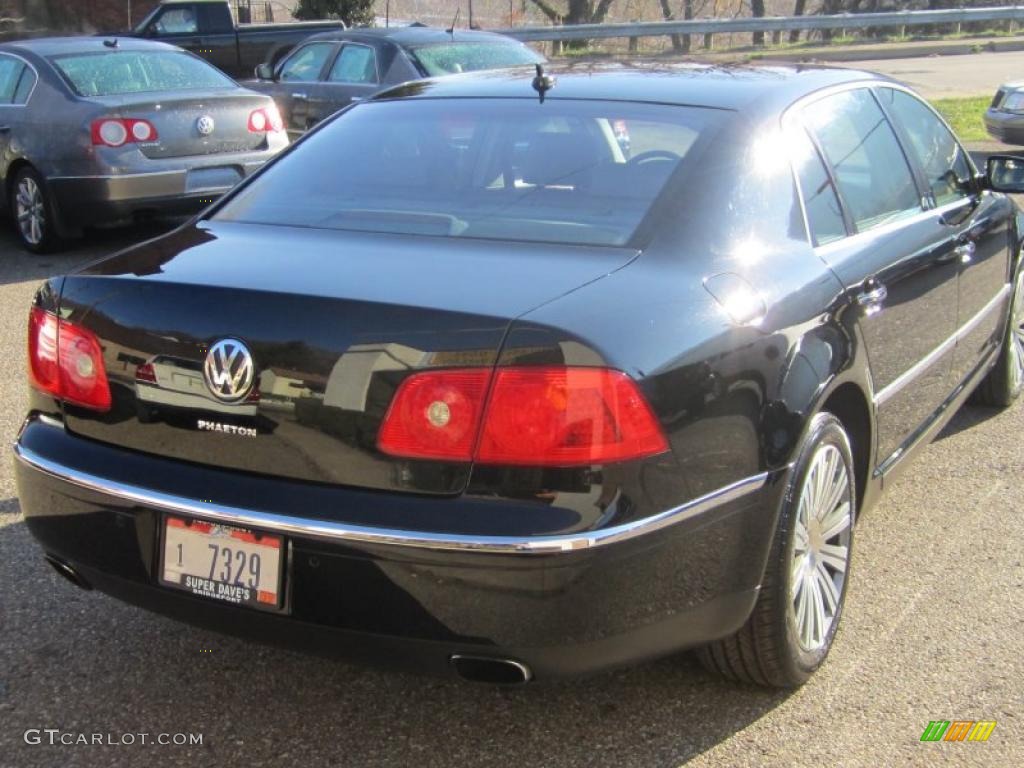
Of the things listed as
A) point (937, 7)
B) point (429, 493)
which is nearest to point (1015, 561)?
point (429, 493)

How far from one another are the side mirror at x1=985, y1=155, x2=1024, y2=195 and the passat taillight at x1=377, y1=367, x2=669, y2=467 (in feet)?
9.05

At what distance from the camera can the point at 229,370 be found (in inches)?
105

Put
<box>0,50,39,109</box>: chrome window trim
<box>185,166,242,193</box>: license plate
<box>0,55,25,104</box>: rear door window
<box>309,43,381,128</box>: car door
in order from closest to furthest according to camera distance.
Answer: <box>185,166,242,193</box>: license plate
<box>0,50,39,109</box>: chrome window trim
<box>0,55,25,104</box>: rear door window
<box>309,43,381,128</box>: car door

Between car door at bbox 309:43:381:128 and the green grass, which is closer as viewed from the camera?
car door at bbox 309:43:381:128

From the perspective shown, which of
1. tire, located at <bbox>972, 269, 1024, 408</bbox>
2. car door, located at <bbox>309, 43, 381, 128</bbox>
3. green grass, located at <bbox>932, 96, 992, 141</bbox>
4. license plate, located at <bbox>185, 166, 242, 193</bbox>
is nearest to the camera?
tire, located at <bbox>972, 269, 1024, 408</bbox>

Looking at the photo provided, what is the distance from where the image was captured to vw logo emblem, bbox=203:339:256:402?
8.73 feet

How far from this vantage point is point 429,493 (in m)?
2.52

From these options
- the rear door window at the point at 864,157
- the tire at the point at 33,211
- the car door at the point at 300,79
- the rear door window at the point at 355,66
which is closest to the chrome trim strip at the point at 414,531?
the rear door window at the point at 864,157

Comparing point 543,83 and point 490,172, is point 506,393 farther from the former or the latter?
point 543,83

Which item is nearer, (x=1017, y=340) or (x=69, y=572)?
(x=69, y=572)

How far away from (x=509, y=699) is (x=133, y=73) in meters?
7.32

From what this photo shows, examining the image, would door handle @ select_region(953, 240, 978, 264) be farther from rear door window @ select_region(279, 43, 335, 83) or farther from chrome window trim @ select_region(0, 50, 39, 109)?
rear door window @ select_region(279, 43, 335, 83)

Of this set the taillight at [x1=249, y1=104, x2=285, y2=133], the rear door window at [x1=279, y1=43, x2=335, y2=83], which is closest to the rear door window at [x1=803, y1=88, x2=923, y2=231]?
the taillight at [x1=249, y1=104, x2=285, y2=133]

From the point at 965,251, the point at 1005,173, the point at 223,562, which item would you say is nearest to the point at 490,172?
the point at 223,562
